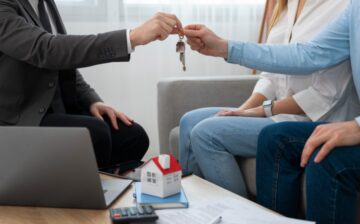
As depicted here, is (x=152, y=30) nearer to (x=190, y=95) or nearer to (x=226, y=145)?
(x=226, y=145)

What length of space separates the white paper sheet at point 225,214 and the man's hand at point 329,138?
23 cm

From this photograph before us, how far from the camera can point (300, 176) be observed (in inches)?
48.1

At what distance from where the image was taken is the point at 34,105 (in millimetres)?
1344

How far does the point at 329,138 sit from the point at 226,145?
0.36m

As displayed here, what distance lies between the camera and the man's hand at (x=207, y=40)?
1470 millimetres

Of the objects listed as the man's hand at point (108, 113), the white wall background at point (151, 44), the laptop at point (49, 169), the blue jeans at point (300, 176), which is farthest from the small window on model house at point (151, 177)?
the white wall background at point (151, 44)

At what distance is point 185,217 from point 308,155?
39 centimetres

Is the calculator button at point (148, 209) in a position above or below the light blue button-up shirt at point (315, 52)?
below

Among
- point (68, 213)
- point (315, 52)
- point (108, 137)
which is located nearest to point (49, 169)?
point (68, 213)

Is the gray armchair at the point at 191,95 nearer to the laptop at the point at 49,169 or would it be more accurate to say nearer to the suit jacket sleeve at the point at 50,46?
the suit jacket sleeve at the point at 50,46

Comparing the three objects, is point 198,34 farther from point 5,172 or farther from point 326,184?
point 5,172

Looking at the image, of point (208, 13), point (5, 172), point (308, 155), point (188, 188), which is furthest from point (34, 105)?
point (208, 13)

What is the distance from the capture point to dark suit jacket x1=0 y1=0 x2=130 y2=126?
126cm

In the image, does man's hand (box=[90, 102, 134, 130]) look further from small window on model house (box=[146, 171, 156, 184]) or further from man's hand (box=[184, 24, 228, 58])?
small window on model house (box=[146, 171, 156, 184])
